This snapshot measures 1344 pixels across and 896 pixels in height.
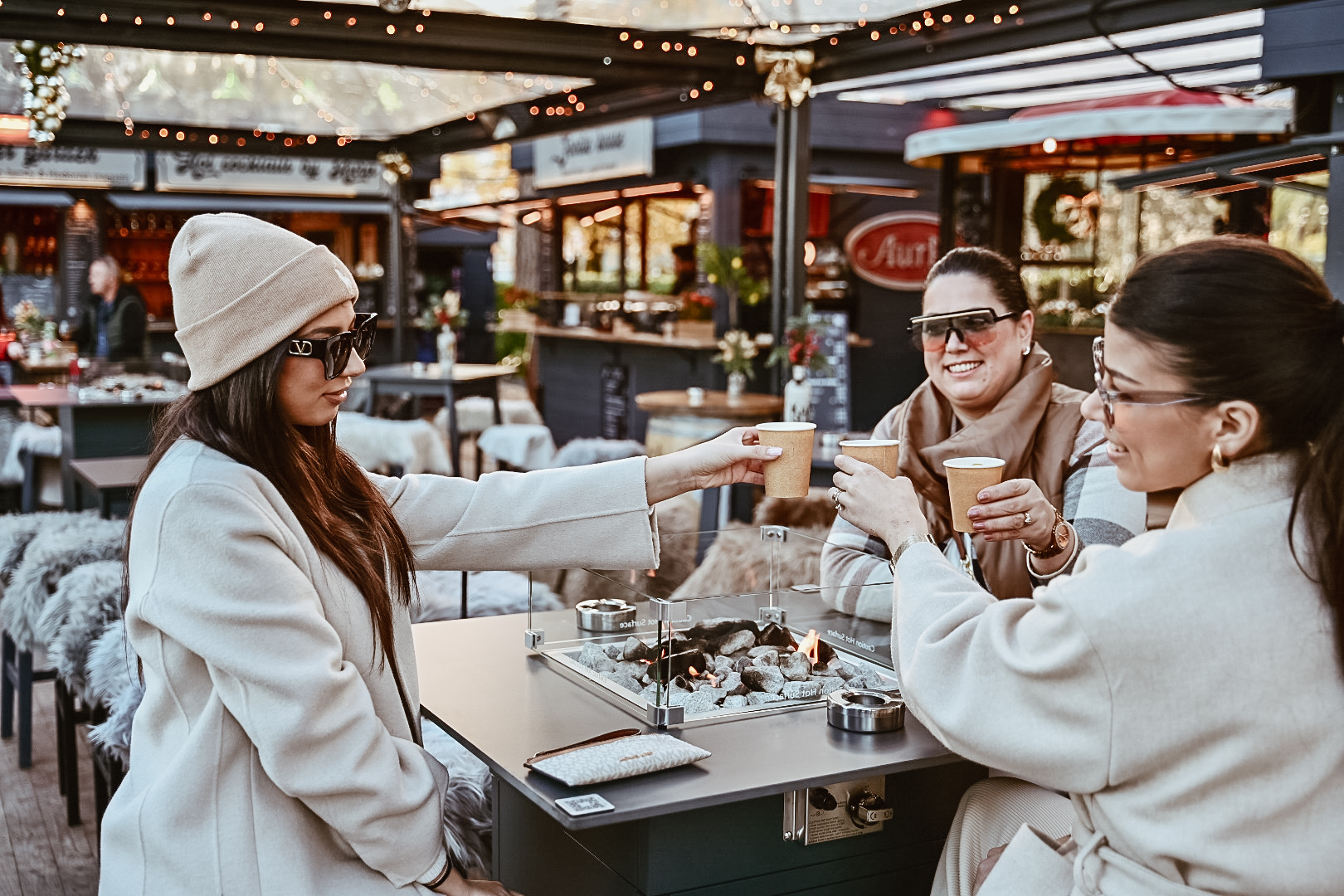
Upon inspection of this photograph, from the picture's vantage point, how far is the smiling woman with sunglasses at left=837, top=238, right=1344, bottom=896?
1.49 metres

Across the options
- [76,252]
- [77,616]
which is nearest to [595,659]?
[77,616]

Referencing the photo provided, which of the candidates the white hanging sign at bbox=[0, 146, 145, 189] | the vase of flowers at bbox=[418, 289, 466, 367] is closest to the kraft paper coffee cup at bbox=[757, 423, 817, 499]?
the vase of flowers at bbox=[418, 289, 466, 367]

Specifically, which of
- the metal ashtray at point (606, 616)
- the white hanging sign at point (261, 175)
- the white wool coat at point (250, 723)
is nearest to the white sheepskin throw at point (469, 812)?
the metal ashtray at point (606, 616)

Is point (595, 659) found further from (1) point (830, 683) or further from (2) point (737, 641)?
(1) point (830, 683)

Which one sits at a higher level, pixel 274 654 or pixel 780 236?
pixel 780 236

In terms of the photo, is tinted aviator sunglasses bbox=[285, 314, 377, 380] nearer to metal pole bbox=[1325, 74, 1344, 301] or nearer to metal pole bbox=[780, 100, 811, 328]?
metal pole bbox=[1325, 74, 1344, 301]

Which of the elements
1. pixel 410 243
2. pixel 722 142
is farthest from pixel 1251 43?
pixel 410 243

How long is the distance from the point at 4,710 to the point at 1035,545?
4.57 metres

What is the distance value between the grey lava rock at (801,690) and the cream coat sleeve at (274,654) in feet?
2.55

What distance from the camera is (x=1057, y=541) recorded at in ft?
7.68

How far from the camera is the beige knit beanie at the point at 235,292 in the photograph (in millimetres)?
1874

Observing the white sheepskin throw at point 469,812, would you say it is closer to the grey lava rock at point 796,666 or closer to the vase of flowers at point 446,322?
the grey lava rock at point 796,666

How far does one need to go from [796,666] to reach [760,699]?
0.39ft

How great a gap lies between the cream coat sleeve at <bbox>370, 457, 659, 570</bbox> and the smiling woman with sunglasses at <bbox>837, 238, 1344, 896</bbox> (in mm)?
958
